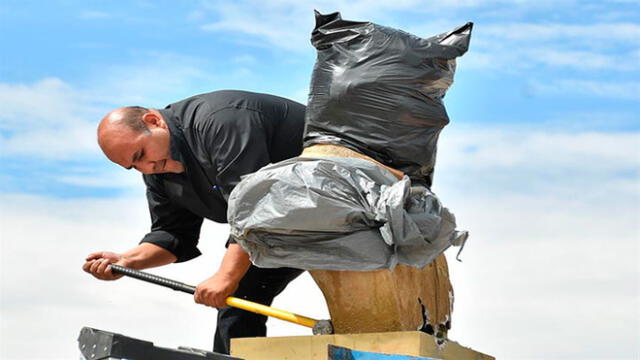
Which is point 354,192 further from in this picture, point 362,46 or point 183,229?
point 183,229

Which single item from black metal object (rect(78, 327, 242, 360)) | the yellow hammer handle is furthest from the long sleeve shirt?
black metal object (rect(78, 327, 242, 360))

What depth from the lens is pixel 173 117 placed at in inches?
168

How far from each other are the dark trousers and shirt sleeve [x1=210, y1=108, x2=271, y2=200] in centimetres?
51

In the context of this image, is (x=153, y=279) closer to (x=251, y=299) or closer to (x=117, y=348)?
(x=251, y=299)

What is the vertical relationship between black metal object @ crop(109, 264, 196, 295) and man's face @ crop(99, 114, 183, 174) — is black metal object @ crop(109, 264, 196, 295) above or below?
below

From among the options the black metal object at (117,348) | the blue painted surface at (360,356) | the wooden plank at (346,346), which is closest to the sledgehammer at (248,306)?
the wooden plank at (346,346)

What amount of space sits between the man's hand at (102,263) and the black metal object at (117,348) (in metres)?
1.59

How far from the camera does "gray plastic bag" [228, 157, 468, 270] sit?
3297 millimetres

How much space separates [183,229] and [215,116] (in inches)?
31.2

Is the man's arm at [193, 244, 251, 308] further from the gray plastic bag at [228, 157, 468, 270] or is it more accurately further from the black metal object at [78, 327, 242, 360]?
the black metal object at [78, 327, 242, 360]

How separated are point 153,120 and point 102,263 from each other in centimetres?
69

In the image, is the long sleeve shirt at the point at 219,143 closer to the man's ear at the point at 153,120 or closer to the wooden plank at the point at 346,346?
the man's ear at the point at 153,120

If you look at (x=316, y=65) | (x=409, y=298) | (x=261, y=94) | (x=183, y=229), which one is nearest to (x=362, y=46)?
(x=316, y=65)

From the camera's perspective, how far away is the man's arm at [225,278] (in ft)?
12.5
